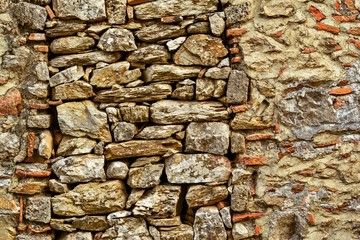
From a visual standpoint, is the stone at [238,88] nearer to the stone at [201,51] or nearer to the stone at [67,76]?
the stone at [201,51]

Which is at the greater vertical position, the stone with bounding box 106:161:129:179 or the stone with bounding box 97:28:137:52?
the stone with bounding box 97:28:137:52

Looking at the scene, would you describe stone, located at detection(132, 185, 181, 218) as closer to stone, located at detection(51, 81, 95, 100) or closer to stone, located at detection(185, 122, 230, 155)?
stone, located at detection(185, 122, 230, 155)

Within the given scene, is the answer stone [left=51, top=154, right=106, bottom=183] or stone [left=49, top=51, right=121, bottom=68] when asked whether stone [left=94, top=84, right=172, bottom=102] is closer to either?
stone [left=49, top=51, right=121, bottom=68]

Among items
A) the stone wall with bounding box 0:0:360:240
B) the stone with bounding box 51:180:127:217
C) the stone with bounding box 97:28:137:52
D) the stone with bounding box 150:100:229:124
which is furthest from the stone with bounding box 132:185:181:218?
the stone with bounding box 97:28:137:52

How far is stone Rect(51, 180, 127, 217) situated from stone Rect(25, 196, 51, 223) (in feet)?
0.16

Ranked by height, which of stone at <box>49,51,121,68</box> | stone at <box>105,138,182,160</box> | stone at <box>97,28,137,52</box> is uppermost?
stone at <box>97,28,137,52</box>

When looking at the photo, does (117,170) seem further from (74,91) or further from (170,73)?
(170,73)

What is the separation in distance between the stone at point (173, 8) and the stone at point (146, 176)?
1.07 meters

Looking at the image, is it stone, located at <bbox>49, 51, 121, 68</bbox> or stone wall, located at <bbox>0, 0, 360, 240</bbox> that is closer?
stone wall, located at <bbox>0, 0, 360, 240</bbox>

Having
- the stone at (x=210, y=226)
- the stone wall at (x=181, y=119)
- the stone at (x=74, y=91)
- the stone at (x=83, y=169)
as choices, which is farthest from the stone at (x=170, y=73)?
the stone at (x=210, y=226)

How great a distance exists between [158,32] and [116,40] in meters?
0.31

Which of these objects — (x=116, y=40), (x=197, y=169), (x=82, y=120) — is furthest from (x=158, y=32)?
(x=197, y=169)

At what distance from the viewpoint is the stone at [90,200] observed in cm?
324

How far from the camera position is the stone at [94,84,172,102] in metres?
3.26
